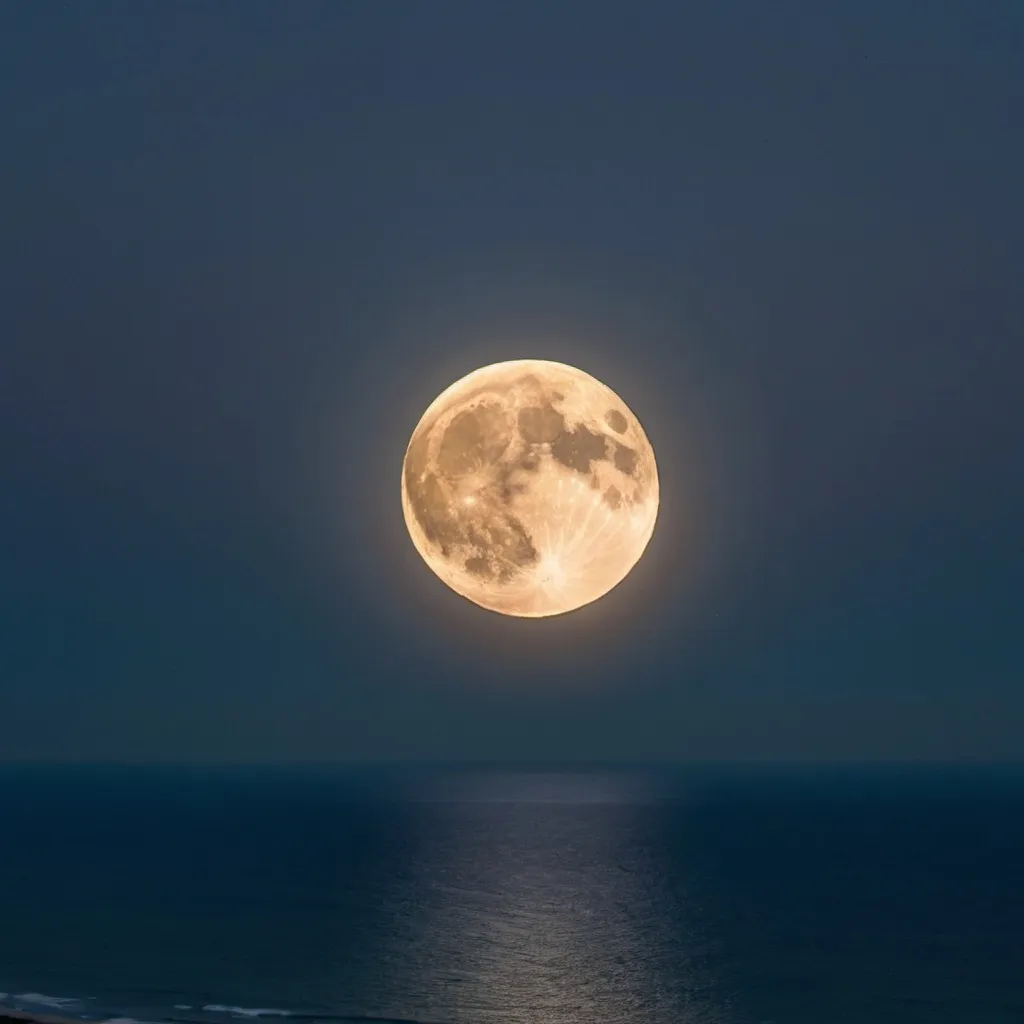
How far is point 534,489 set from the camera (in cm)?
3105

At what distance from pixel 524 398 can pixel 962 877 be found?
93654 millimetres

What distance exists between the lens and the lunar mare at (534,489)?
1220 inches

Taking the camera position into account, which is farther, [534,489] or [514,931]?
[514,931]

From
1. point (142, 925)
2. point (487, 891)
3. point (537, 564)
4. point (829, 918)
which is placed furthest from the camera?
point (487, 891)

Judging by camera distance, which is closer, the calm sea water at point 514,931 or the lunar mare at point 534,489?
the lunar mare at point 534,489

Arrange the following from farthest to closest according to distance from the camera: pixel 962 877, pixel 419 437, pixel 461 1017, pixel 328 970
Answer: pixel 962 877 < pixel 328 970 < pixel 461 1017 < pixel 419 437

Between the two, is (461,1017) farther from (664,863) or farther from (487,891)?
(664,863)

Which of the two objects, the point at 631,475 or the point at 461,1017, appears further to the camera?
the point at 461,1017

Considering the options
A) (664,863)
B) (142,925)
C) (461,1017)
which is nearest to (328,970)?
(461,1017)

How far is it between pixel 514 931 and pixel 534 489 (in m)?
47.9

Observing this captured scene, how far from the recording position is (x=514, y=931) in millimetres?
71125

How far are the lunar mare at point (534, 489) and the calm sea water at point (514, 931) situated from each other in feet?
87.2

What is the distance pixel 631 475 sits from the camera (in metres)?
32.2

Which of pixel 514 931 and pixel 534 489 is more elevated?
pixel 514 931
